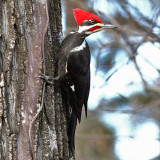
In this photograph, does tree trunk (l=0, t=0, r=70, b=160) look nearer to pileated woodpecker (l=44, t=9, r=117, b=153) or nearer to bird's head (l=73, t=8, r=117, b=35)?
pileated woodpecker (l=44, t=9, r=117, b=153)

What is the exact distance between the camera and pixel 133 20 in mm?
3928

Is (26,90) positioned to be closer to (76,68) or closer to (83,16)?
(76,68)

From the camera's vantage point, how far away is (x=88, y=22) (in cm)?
278

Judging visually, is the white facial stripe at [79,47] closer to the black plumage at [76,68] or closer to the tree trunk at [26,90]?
the black plumage at [76,68]

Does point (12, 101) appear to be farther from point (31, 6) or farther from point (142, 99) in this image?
point (142, 99)

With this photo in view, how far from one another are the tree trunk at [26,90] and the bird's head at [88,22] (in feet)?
1.94

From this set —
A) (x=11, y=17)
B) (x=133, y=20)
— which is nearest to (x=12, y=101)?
(x=11, y=17)

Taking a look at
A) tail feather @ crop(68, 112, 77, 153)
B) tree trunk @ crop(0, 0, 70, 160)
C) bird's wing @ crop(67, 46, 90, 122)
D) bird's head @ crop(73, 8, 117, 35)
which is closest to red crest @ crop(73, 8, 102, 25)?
bird's head @ crop(73, 8, 117, 35)

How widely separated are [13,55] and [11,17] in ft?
0.71

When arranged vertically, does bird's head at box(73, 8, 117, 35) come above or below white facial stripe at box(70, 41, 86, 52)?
above

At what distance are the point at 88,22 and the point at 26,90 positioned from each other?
98 cm

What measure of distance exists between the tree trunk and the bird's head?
0.59 metres

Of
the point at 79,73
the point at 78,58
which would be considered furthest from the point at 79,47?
the point at 79,73

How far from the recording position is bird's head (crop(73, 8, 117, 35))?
9.05ft
